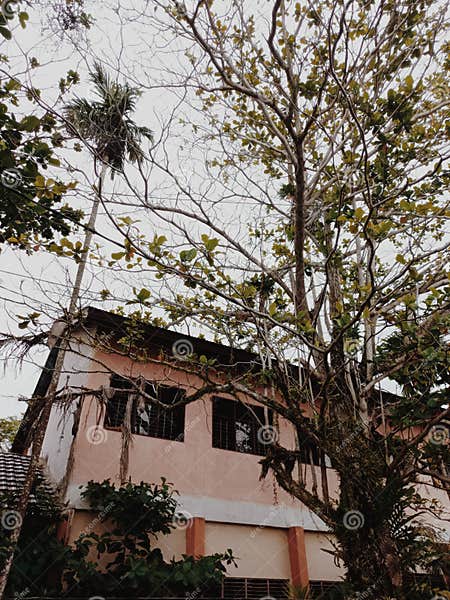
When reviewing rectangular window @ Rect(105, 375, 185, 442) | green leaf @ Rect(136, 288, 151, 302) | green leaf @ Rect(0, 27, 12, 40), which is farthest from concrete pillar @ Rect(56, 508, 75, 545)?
green leaf @ Rect(0, 27, 12, 40)

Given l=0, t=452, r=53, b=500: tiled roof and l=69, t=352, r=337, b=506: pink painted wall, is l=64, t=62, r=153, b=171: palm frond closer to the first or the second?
l=69, t=352, r=337, b=506: pink painted wall

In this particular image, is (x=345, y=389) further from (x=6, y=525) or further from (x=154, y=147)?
(x=6, y=525)

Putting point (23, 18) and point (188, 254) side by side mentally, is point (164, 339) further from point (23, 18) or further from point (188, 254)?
point (23, 18)

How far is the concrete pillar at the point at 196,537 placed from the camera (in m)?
6.24

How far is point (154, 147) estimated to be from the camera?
13.8ft

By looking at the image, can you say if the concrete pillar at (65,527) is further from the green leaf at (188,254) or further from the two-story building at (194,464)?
the green leaf at (188,254)

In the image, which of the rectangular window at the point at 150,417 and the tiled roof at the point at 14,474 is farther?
the rectangular window at the point at 150,417

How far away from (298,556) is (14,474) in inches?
188

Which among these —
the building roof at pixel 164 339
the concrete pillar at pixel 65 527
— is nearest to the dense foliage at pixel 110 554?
the concrete pillar at pixel 65 527

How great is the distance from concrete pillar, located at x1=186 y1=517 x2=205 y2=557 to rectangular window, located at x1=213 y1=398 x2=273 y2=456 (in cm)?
135

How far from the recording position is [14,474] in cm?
660

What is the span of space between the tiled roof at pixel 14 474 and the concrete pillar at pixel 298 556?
13.3 ft

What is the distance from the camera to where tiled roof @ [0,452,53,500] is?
612 cm

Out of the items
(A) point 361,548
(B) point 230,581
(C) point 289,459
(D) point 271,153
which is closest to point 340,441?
(C) point 289,459
